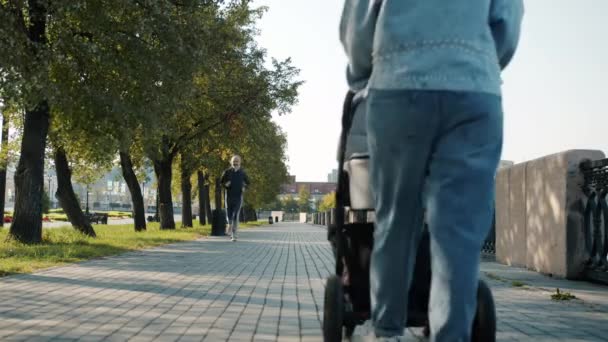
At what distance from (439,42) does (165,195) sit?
85.2 feet

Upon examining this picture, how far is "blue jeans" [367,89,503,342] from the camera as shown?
2.64 m

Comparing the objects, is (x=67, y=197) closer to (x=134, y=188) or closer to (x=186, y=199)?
(x=134, y=188)

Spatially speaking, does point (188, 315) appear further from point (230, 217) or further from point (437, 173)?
point (230, 217)

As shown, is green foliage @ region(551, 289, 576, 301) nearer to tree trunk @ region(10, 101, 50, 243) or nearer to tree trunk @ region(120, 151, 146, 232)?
tree trunk @ region(10, 101, 50, 243)

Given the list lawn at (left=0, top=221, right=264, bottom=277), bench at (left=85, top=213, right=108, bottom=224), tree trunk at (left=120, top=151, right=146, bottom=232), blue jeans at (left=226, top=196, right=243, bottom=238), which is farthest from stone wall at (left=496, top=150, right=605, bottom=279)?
bench at (left=85, top=213, right=108, bottom=224)

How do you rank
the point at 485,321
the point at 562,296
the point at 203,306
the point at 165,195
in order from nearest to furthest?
the point at 485,321 → the point at 203,306 → the point at 562,296 → the point at 165,195

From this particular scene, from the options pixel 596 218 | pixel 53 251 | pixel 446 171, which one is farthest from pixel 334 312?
pixel 53 251

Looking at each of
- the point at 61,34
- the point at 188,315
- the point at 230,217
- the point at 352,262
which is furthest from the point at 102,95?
the point at 352,262

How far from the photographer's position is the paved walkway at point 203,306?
16.4 ft

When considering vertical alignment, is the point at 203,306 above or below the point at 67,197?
below

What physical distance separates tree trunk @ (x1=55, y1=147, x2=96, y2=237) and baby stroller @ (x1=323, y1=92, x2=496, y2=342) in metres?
15.6

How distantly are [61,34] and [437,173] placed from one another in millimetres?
12510

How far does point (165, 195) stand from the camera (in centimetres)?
2795

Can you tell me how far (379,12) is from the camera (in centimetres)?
287
